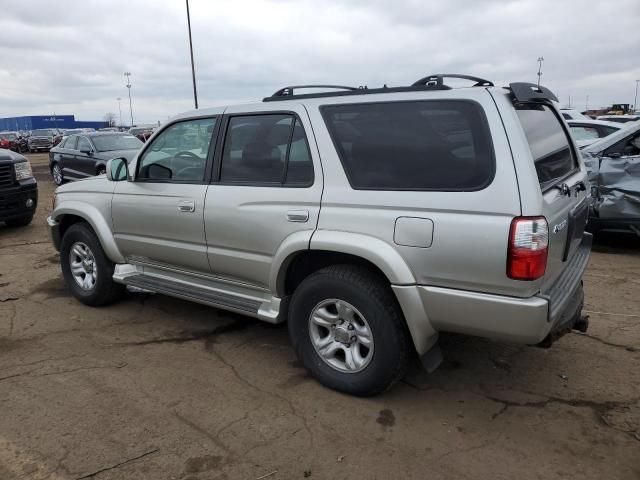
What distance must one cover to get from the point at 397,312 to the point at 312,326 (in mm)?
620

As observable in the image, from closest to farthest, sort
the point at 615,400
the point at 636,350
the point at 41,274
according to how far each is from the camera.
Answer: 1. the point at 615,400
2. the point at 636,350
3. the point at 41,274

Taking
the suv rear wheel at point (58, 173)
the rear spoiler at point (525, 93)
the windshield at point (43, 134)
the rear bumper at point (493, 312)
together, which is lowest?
the suv rear wheel at point (58, 173)

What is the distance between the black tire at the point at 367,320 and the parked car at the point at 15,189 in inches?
274

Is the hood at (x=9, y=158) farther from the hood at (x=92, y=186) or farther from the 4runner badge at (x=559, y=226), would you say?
the 4runner badge at (x=559, y=226)

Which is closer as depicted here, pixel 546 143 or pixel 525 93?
pixel 525 93

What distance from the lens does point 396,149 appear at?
3.06 meters

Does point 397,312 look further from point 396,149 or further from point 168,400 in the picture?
point 168,400

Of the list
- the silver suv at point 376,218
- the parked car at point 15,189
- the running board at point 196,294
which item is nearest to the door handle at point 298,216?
the silver suv at point 376,218

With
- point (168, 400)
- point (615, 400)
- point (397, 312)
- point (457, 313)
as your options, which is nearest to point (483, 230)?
point (457, 313)

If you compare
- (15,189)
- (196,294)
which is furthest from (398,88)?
(15,189)

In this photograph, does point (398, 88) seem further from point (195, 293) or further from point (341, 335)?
point (195, 293)

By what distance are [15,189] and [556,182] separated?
832cm

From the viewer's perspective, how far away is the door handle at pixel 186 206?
154 inches

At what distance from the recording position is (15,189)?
853 cm
